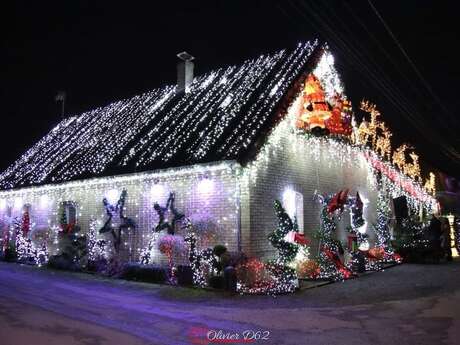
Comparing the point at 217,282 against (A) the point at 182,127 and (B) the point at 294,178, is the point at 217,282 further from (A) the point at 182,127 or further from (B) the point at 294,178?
(A) the point at 182,127

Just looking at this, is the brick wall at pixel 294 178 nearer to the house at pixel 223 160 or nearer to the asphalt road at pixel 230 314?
the house at pixel 223 160

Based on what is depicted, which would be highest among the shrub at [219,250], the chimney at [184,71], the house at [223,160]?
the chimney at [184,71]

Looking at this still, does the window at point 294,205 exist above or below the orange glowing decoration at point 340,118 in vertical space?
below

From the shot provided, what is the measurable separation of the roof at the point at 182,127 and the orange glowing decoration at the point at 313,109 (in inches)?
25.0

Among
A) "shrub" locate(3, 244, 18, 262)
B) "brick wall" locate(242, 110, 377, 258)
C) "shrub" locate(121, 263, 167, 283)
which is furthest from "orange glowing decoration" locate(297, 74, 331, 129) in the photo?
"shrub" locate(3, 244, 18, 262)

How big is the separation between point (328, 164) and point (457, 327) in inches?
353

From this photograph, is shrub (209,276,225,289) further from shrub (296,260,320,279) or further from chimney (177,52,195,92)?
chimney (177,52,195,92)

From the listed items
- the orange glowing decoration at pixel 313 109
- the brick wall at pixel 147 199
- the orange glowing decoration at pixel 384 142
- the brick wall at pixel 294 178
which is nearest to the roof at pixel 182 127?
the brick wall at pixel 147 199

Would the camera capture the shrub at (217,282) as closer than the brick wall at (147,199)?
Yes

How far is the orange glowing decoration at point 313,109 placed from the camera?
47.0 ft

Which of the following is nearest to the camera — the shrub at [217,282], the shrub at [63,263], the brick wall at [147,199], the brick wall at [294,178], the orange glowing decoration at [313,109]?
the shrub at [217,282]

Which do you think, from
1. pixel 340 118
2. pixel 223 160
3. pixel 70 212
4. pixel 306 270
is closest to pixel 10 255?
pixel 70 212

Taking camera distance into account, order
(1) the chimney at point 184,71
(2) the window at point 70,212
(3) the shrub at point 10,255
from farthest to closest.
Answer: (3) the shrub at point 10,255 < (1) the chimney at point 184,71 < (2) the window at point 70,212

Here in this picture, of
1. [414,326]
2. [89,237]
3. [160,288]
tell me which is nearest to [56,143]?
[89,237]
